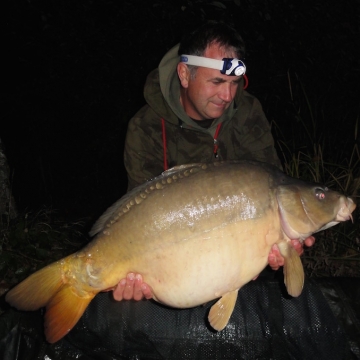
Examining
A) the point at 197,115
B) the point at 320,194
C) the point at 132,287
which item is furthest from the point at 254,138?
the point at 132,287

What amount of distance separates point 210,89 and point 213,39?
8.3 inches

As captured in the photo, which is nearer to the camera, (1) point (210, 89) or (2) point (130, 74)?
(1) point (210, 89)

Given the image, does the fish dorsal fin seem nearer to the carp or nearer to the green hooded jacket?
the carp

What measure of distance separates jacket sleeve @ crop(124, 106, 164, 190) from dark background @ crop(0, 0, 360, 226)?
187 cm

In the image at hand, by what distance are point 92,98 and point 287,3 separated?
2.28 meters

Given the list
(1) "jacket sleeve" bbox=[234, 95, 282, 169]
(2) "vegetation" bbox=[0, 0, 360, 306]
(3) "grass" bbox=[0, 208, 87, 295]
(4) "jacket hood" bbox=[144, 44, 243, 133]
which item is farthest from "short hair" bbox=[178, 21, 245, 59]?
(3) "grass" bbox=[0, 208, 87, 295]

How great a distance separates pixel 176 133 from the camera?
2229 mm

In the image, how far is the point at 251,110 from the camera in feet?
7.45

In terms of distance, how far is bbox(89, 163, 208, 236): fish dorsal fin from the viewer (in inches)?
61.0

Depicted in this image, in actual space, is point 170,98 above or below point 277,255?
above

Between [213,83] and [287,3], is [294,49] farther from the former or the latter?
[213,83]

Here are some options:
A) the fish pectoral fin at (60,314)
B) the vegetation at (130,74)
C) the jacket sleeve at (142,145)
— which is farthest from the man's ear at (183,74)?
the vegetation at (130,74)

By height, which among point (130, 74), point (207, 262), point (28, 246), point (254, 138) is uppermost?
point (254, 138)

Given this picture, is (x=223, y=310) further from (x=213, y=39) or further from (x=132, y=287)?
(x=213, y=39)
